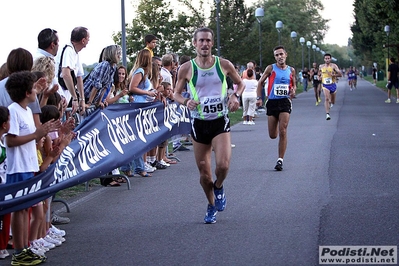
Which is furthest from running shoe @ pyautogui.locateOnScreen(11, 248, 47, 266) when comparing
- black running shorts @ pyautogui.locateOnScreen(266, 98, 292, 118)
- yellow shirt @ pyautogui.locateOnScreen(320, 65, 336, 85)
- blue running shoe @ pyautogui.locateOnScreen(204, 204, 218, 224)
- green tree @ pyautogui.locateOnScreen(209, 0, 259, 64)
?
green tree @ pyautogui.locateOnScreen(209, 0, 259, 64)

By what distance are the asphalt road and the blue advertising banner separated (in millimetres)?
512

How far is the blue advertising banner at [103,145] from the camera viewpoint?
24.1 ft

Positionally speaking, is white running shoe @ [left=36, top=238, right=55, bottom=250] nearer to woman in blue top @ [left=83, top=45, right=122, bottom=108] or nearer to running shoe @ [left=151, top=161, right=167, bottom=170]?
woman in blue top @ [left=83, top=45, right=122, bottom=108]

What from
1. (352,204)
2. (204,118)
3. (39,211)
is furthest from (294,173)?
(39,211)

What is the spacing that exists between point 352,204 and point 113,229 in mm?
2761

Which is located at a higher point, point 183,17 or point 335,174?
point 183,17

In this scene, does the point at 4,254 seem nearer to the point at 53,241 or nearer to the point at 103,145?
the point at 53,241

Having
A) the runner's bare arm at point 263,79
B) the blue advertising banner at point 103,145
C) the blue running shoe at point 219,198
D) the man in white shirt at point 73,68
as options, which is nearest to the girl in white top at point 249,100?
the blue advertising banner at point 103,145

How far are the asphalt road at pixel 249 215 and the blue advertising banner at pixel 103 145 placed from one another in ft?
1.68

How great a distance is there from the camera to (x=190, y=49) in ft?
133

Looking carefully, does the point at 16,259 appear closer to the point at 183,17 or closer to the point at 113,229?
the point at 113,229

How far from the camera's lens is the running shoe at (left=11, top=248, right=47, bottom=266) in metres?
7.01

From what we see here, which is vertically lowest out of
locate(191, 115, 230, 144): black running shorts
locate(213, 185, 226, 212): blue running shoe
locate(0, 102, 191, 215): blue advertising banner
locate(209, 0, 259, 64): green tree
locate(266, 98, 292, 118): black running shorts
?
locate(213, 185, 226, 212): blue running shoe

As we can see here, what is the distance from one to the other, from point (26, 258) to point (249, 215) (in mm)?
2799
